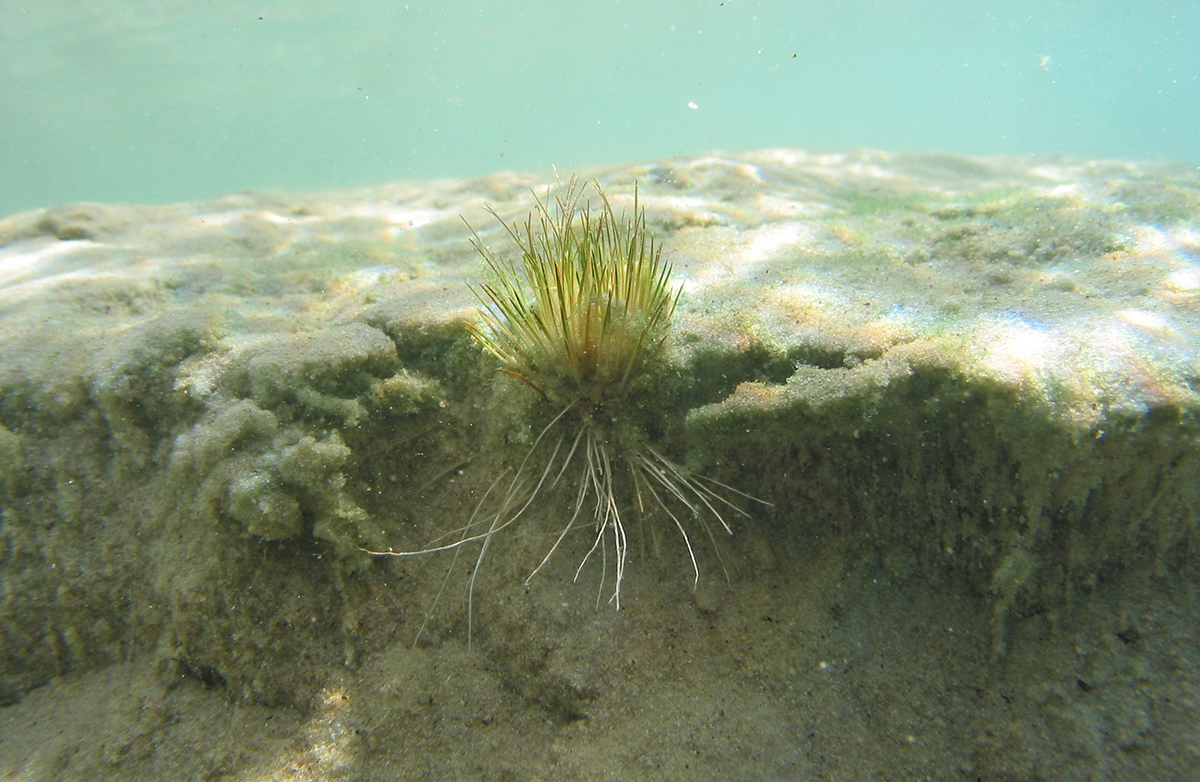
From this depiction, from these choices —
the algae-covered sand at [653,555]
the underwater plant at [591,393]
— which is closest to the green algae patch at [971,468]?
the algae-covered sand at [653,555]

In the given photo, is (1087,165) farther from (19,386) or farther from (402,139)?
(402,139)

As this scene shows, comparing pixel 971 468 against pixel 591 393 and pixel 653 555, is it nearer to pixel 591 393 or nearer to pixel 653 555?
pixel 653 555

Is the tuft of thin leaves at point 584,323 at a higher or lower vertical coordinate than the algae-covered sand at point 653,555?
higher

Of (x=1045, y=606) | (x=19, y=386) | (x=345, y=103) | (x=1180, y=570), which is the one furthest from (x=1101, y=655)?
(x=345, y=103)

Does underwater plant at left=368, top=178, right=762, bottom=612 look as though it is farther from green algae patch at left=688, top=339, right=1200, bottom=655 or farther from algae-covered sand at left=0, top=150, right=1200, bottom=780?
green algae patch at left=688, top=339, right=1200, bottom=655

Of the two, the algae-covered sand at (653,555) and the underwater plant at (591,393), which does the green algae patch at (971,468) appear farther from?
the underwater plant at (591,393)

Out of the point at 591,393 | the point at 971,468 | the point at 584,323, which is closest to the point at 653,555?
the point at 591,393
